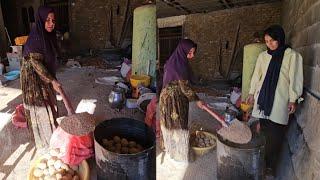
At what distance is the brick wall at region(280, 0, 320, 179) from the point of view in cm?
90

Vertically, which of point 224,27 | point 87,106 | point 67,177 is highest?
point 224,27

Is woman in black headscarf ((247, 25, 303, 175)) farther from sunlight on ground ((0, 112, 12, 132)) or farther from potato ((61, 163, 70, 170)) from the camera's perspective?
sunlight on ground ((0, 112, 12, 132))

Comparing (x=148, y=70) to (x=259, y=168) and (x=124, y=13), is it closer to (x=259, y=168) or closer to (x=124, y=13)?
(x=124, y=13)

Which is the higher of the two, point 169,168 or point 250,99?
point 250,99

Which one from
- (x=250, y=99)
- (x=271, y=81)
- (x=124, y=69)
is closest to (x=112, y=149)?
(x=124, y=69)

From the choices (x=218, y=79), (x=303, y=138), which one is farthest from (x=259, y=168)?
(x=218, y=79)

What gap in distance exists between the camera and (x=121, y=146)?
3.40ft

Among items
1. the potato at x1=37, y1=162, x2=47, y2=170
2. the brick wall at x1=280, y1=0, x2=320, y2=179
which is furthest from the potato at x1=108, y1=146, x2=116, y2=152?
the brick wall at x1=280, y1=0, x2=320, y2=179

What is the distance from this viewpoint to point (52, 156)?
121cm

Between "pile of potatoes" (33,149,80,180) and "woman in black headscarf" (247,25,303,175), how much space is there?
0.83 metres

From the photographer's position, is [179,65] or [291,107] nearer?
[179,65]

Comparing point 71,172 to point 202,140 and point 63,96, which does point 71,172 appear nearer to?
point 63,96

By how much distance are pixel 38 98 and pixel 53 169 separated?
12.7 inches

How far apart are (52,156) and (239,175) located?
2.67ft
